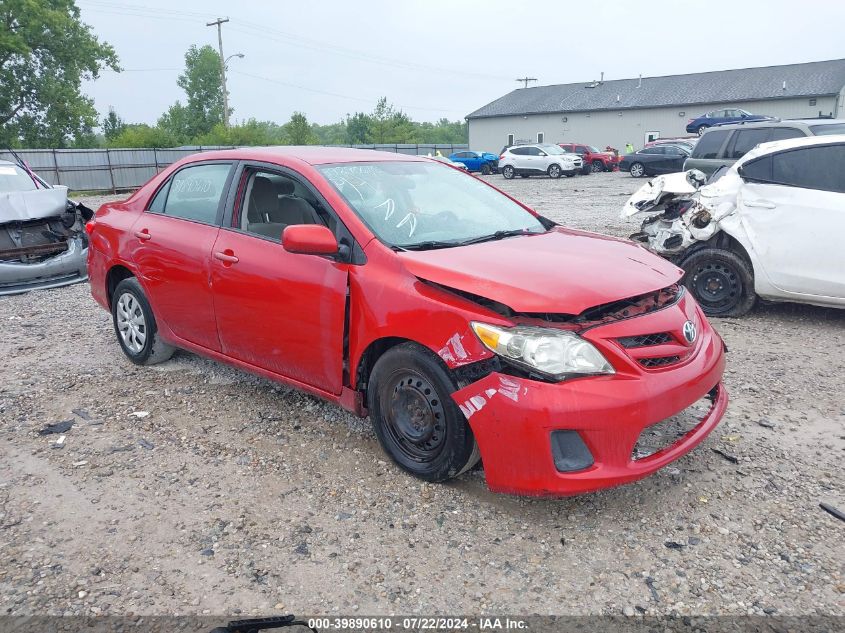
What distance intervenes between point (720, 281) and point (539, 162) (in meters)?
25.8

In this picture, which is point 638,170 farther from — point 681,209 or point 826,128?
point 681,209

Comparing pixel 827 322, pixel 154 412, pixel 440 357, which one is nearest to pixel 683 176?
pixel 827 322

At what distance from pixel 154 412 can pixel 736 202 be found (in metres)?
5.19

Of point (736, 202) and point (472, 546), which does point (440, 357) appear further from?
point (736, 202)

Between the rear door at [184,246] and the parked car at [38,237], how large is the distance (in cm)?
394

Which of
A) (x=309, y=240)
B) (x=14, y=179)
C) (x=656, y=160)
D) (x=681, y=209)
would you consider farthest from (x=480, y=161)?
(x=309, y=240)

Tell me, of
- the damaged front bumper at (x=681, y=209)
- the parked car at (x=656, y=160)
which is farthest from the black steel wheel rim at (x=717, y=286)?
the parked car at (x=656, y=160)

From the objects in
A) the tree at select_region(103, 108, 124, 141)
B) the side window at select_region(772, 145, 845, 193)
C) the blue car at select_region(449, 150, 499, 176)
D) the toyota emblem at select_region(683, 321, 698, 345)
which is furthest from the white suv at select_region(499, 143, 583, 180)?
the tree at select_region(103, 108, 124, 141)

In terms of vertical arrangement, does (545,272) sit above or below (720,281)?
above

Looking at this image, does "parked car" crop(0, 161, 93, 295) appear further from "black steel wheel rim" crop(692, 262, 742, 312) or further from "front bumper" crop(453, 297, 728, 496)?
"black steel wheel rim" crop(692, 262, 742, 312)

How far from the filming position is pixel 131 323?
5.07m

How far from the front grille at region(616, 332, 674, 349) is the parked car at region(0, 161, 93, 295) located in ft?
24.3

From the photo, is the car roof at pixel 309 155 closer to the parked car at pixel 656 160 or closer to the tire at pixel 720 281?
the tire at pixel 720 281

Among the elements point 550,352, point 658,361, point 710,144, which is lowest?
point 658,361
